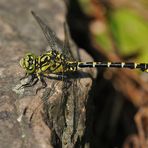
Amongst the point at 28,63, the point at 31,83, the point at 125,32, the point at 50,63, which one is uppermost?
the point at 125,32

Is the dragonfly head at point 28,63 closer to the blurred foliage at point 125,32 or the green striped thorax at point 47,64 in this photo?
the green striped thorax at point 47,64

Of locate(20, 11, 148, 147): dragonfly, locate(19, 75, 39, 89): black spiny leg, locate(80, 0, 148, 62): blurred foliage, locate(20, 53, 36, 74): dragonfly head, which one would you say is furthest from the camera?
locate(80, 0, 148, 62): blurred foliage

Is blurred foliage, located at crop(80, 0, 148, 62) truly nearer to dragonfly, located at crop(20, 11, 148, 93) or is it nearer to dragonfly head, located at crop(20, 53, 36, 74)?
dragonfly, located at crop(20, 11, 148, 93)

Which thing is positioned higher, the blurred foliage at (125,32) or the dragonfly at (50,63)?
the blurred foliage at (125,32)

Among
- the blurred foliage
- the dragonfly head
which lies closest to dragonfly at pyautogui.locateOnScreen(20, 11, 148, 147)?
the dragonfly head

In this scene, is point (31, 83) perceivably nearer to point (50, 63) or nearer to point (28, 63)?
point (28, 63)

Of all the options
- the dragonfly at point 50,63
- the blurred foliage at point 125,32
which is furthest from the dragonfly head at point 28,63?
the blurred foliage at point 125,32

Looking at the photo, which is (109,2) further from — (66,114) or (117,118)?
(66,114)

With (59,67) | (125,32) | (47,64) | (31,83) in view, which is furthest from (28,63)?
(125,32)
